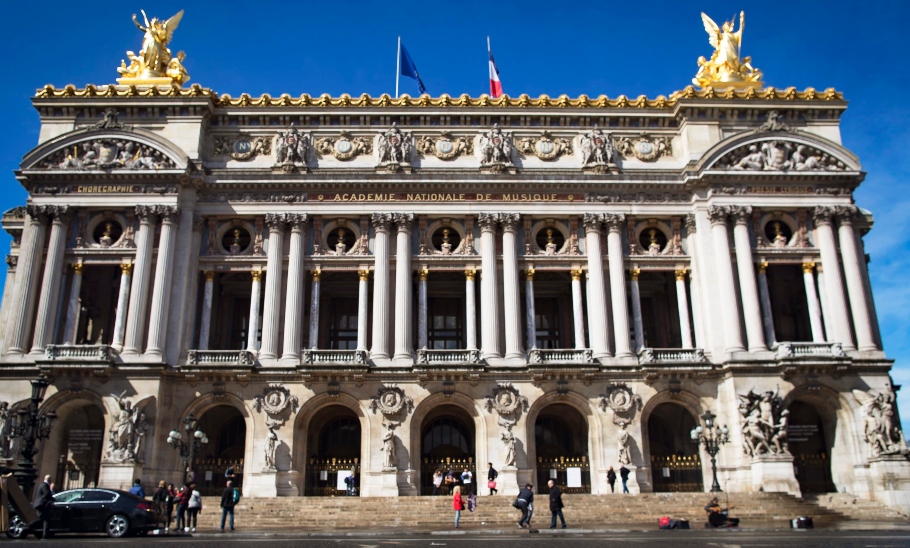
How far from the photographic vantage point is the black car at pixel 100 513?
2342 cm

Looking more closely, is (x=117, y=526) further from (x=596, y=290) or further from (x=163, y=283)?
(x=596, y=290)

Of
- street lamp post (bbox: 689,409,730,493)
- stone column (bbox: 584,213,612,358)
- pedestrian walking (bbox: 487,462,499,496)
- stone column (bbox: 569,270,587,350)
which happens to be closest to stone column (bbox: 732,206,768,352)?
street lamp post (bbox: 689,409,730,493)

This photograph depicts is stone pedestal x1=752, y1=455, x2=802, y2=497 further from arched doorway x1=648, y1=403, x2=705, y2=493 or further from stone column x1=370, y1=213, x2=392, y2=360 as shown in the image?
stone column x1=370, y1=213, x2=392, y2=360

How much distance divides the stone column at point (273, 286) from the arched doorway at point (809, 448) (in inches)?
980

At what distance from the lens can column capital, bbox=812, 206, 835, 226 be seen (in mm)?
41656

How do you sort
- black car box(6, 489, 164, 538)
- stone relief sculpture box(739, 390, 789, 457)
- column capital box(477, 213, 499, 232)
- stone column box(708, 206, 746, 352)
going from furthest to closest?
column capital box(477, 213, 499, 232) < stone column box(708, 206, 746, 352) < stone relief sculpture box(739, 390, 789, 457) < black car box(6, 489, 164, 538)

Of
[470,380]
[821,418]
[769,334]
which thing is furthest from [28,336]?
[821,418]

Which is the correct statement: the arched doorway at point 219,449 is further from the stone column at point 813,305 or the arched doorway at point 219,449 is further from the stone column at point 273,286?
the stone column at point 813,305

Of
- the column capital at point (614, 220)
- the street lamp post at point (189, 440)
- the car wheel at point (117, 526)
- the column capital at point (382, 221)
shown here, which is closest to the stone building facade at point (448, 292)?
the column capital at point (382, 221)

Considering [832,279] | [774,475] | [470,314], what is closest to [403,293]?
[470,314]

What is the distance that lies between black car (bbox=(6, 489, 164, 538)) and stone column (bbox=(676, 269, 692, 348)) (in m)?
26.5

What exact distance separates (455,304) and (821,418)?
19670mm

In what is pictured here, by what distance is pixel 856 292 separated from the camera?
133ft

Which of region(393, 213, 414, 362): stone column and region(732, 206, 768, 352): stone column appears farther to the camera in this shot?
region(393, 213, 414, 362): stone column
